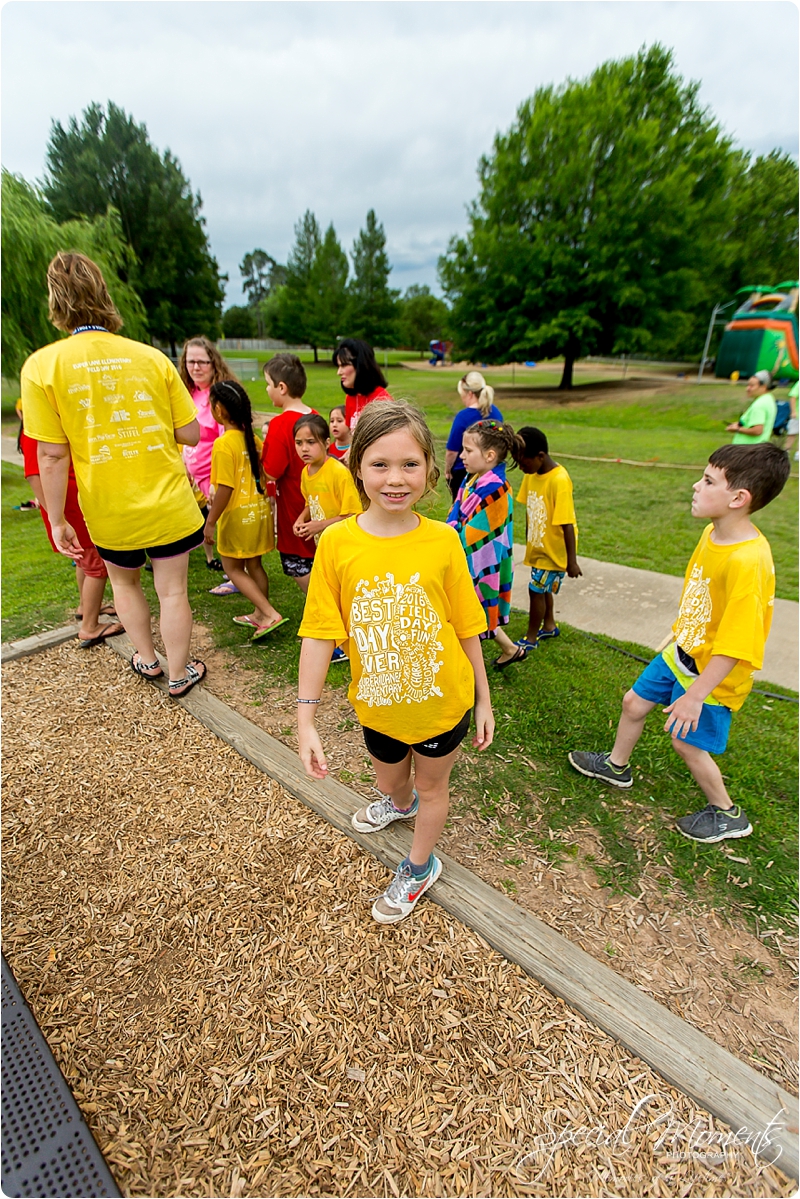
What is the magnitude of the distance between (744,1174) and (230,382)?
4298 mm

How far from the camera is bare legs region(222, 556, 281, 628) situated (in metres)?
3.97

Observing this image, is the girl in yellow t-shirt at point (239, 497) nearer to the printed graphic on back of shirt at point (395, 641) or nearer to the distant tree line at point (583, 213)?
the printed graphic on back of shirt at point (395, 641)

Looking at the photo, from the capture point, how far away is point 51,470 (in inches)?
112

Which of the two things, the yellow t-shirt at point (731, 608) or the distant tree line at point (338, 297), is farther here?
the distant tree line at point (338, 297)

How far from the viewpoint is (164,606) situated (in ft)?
10.8

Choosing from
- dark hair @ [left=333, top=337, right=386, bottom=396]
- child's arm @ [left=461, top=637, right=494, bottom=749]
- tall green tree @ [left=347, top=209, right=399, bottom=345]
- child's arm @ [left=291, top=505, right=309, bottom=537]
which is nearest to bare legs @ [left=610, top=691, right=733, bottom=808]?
child's arm @ [left=461, top=637, right=494, bottom=749]

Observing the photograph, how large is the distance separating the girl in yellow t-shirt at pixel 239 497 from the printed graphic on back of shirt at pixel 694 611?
8.88 feet

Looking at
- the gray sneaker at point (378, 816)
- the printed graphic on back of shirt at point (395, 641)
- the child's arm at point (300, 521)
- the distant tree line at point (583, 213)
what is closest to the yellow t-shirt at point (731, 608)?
the printed graphic on back of shirt at point (395, 641)

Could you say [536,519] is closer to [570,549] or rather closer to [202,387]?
[570,549]

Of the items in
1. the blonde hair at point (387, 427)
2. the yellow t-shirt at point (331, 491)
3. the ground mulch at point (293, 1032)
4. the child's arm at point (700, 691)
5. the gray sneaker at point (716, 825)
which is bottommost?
the ground mulch at point (293, 1032)

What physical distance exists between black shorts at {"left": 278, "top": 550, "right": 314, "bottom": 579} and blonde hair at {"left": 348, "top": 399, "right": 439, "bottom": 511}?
219cm

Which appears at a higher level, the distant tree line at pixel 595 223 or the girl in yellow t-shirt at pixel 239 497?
the distant tree line at pixel 595 223

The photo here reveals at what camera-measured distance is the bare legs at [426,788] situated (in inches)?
75.6

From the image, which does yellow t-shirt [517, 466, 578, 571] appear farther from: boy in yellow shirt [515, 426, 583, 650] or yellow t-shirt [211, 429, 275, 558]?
yellow t-shirt [211, 429, 275, 558]
